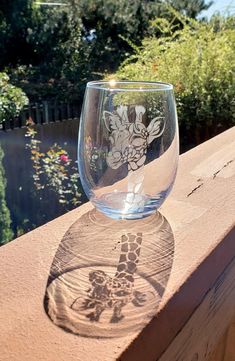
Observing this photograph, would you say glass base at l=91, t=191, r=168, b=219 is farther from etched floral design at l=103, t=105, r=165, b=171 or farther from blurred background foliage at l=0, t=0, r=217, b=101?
blurred background foliage at l=0, t=0, r=217, b=101

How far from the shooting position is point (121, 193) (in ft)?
2.26

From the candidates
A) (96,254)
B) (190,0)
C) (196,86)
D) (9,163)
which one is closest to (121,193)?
(96,254)

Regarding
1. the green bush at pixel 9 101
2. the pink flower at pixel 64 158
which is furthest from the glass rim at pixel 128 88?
the green bush at pixel 9 101

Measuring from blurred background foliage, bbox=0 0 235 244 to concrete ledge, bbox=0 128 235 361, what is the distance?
1.82m

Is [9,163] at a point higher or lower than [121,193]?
lower

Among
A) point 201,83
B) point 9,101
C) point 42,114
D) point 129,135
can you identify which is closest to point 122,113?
point 129,135

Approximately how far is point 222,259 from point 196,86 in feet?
6.57

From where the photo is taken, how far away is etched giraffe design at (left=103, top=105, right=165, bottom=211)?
23.3 inches

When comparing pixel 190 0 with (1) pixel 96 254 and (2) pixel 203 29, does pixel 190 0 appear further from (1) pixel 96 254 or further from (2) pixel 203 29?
(1) pixel 96 254

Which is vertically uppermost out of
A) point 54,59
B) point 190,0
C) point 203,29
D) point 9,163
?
point 190,0

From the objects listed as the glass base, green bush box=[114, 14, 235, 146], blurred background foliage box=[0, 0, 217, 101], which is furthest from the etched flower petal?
blurred background foliage box=[0, 0, 217, 101]

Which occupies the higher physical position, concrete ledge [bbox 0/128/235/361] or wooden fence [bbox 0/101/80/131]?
concrete ledge [bbox 0/128/235/361]

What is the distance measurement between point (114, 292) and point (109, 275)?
4 cm

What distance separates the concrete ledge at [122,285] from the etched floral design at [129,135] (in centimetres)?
10
